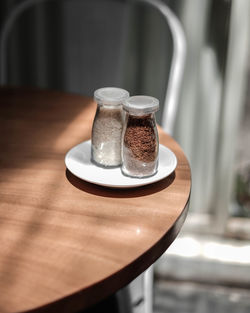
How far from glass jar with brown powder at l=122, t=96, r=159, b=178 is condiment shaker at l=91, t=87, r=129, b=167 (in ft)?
0.08

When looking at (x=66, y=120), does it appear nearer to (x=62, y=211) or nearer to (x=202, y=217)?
(x=62, y=211)

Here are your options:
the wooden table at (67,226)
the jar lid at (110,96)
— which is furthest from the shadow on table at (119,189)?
the jar lid at (110,96)

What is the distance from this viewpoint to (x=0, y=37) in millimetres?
1238

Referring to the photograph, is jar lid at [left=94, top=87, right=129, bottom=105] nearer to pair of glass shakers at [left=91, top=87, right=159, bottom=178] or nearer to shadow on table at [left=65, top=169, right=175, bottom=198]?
pair of glass shakers at [left=91, top=87, right=159, bottom=178]

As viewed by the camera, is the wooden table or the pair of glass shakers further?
the pair of glass shakers

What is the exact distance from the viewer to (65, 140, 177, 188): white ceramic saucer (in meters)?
0.66

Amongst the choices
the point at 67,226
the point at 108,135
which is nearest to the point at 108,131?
the point at 108,135

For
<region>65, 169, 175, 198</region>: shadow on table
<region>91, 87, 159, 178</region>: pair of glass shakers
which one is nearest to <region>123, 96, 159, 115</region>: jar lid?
<region>91, 87, 159, 178</region>: pair of glass shakers

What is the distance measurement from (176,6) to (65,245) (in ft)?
3.10

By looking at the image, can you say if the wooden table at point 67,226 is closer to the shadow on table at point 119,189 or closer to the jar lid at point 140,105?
the shadow on table at point 119,189

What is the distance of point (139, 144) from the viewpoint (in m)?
0.67

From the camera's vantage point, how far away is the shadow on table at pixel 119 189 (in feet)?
2.16

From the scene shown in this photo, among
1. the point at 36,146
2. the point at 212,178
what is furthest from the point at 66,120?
the point at 212,178

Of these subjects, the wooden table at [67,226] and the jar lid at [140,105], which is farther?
the jar lid at [140,105]
